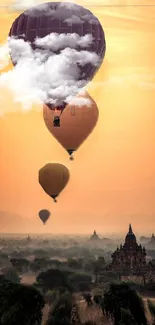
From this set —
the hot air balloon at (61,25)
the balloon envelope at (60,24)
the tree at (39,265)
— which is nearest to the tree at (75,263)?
the tree at (39,265)

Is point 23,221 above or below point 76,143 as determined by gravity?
below

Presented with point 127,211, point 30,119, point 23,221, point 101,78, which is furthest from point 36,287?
point 101,78

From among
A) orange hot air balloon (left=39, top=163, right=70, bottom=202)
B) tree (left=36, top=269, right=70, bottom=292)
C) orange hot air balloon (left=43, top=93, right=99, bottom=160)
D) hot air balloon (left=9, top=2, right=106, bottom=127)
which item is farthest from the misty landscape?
hot air balloon (left=9, top=2, right=106, bottom=127)

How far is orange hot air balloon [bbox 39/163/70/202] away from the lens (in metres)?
4.33

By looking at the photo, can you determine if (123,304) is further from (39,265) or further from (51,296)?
(39,265)

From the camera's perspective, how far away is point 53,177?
4.32 metres

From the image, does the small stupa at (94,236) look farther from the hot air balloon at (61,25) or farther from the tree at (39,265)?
the hot air balloon at (61,25)

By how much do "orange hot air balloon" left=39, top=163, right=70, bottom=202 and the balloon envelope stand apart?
55 centimetres

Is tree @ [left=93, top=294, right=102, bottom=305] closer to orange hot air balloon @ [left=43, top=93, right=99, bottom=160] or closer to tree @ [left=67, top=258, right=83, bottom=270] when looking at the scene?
tree @ [left=67, top=258, right=83, bottom=270]

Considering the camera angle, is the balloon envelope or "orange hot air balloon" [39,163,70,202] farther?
"orange hot air balloon" [39,163,70,202]

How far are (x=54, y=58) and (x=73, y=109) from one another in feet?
1.02

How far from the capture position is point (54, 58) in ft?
14.0

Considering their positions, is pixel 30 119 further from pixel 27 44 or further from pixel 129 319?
pixel 129 319

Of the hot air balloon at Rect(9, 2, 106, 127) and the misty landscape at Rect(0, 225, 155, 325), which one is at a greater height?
the hot air balloon at Rect(9, 2, 106, 127)
